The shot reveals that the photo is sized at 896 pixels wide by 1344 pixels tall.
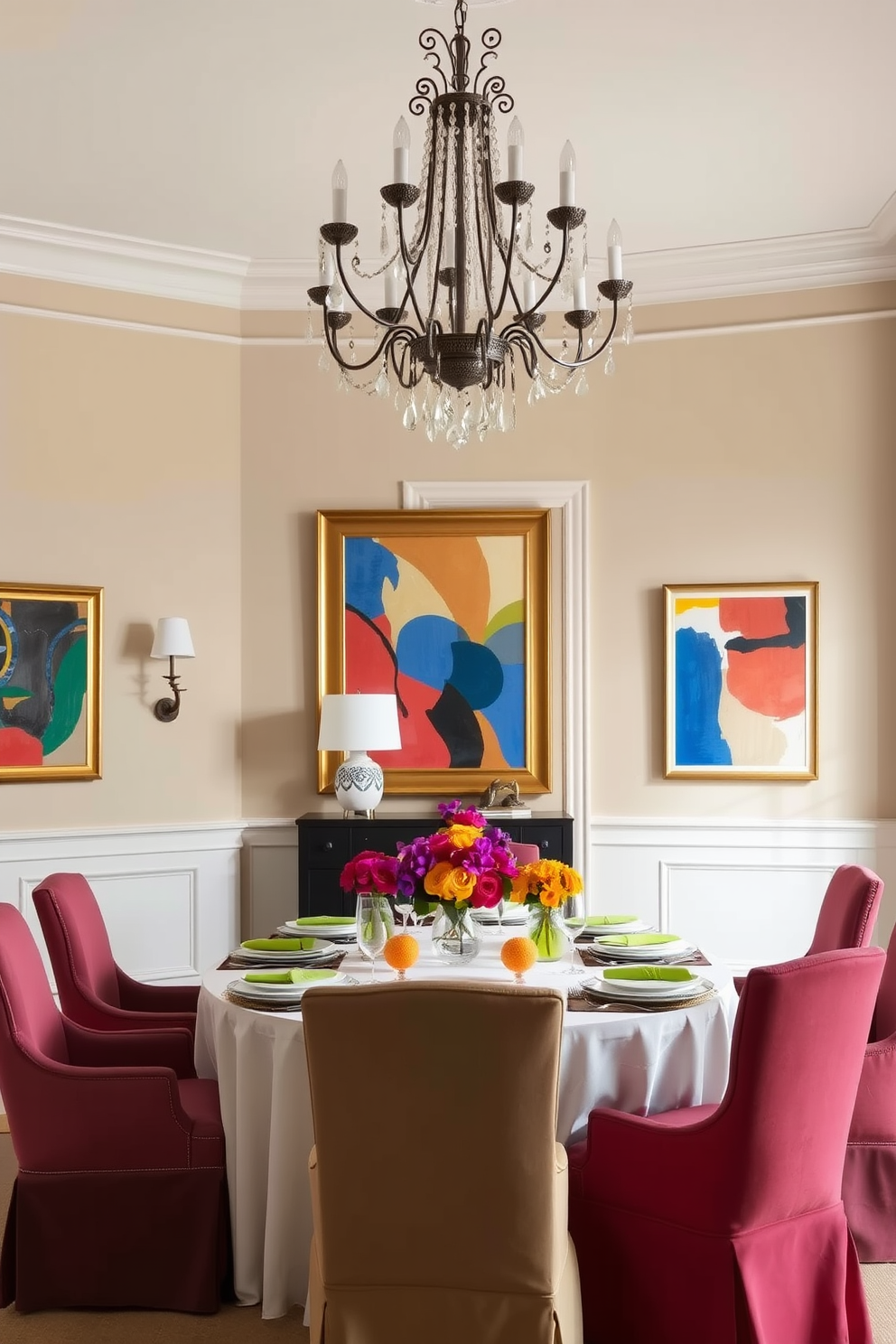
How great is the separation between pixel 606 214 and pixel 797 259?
0.98m

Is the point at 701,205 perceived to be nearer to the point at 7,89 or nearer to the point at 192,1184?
the point at 7,89

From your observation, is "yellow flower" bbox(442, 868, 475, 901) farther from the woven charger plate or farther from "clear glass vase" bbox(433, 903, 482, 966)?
the woven charger plate

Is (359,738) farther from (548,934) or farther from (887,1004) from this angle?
(887,1004)

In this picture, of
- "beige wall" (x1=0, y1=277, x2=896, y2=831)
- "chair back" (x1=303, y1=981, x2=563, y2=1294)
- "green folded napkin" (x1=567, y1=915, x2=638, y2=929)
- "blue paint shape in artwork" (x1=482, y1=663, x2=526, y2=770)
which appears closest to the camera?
"chair back" (x1=303, y1=981, x2=563, y2=1294)

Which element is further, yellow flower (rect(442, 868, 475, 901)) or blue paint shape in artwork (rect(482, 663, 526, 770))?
blue paint shape in artwork (rect(482, 663, 526, 770))

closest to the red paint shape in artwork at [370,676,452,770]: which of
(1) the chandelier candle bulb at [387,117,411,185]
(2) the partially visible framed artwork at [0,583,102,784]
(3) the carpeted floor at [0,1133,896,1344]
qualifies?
(2) the partially visible framed artwork at [0,583,102,784]

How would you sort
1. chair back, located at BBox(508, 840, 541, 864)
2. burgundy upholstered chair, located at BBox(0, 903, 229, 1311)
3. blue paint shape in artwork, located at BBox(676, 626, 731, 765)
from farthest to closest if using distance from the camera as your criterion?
blue paint shape in artwork, located at BBox(676, 626, 731, 765) → chair back, located at BBox(508, 840, 541, 864) → burgundy upholstered chair, located at BBox(0, 903, 229, 1311)

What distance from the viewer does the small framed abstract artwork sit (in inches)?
209

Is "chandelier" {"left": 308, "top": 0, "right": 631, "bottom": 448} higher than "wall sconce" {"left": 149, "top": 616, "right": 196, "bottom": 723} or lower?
higher

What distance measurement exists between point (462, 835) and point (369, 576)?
8.67 feet

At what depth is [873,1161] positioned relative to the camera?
10.2 ft

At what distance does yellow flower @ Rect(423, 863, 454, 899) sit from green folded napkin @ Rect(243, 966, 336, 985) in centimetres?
39

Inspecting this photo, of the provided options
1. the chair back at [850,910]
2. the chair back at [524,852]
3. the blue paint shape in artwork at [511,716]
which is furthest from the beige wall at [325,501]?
the chair back at [850,910]

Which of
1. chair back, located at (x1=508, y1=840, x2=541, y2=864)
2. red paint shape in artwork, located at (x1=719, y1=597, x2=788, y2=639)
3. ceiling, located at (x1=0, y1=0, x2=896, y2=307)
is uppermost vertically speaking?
ceiling, located at (x1=0, y1=0, x2=896, y2=307)
